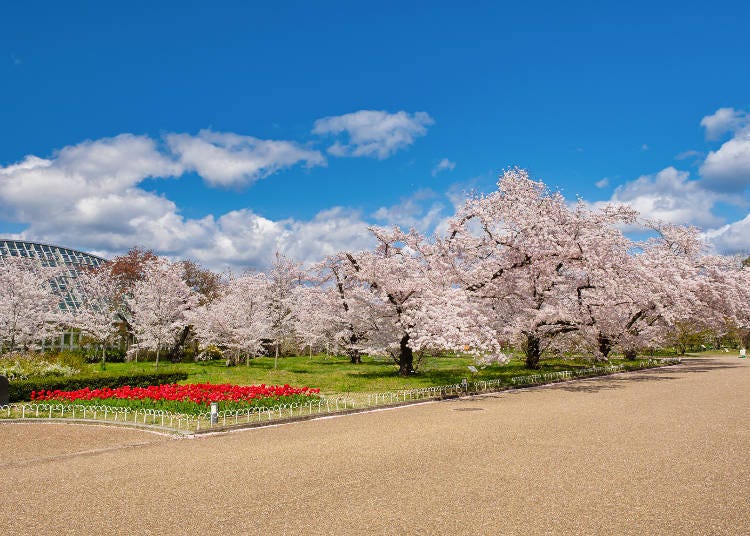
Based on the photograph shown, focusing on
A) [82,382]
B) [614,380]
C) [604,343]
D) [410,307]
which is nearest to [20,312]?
[82,382]

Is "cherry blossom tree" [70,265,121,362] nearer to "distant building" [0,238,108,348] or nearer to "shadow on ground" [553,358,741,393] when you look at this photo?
"distant building" [0,238,108,348]

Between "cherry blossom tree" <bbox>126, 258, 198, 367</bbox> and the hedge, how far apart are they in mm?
15862

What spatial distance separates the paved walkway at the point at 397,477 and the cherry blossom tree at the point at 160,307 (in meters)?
25.4

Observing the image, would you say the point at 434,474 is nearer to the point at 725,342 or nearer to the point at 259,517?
the point at 259,517

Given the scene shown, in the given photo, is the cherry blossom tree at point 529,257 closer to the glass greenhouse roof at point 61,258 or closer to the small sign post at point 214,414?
the small sign post at point 214,414

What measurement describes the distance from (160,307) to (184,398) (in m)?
27.5

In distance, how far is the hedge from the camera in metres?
17.5

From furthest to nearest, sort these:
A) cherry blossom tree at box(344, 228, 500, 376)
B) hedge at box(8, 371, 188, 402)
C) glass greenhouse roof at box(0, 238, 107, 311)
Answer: glass greenhouse roof at box(0, 238, 107, 311)
cherry blossom tree at box(344, 228, 500, 376)
hedge at box(8, 371, 188, 402)

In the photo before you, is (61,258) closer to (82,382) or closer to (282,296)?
(282,296)

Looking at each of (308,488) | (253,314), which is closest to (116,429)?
(308,488)

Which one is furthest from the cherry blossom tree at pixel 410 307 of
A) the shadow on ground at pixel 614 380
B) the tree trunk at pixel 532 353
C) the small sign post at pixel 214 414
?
the small sign post at pixel 214 414

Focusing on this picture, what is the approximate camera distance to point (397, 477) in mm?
8273

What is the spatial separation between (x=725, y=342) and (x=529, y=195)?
178 feet

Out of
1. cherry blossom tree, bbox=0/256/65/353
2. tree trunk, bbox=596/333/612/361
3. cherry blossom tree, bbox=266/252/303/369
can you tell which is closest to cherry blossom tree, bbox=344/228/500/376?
tree trunk, bbox=596/333/612/361
